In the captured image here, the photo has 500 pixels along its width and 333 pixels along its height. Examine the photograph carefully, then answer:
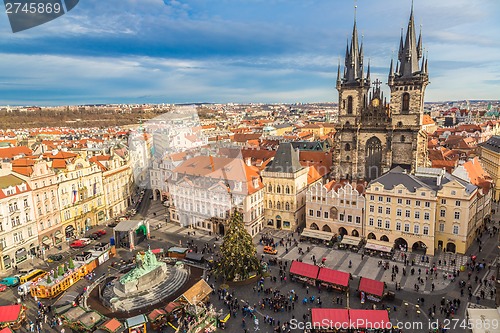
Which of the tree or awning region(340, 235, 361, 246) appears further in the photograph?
awning region(340, 235, 361, 246)

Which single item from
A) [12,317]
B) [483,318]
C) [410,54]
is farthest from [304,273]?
[410,54]

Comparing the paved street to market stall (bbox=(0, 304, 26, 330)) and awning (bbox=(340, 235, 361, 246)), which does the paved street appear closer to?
awning (bbox=(340, 235, 361, 246))

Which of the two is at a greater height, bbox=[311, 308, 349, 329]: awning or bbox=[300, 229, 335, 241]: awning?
bbox=[311, 308, 349, 329]: awning

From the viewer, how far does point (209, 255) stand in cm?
5491

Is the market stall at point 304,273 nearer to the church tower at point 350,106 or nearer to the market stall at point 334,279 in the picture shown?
the market stall at point 334,279

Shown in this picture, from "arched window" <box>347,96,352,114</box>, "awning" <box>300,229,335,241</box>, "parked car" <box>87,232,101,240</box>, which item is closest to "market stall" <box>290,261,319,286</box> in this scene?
"awning" <box>300,229,335,241</box>

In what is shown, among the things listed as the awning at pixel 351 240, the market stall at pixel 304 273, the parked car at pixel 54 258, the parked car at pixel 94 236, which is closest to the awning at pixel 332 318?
the market stall at pixel 304 273

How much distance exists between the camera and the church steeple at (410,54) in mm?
65062

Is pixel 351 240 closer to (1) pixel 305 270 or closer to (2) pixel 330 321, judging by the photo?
(1) pixel 305 270

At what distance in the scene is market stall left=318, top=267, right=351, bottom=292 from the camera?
4228cm

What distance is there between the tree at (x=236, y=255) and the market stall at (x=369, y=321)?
15.5m

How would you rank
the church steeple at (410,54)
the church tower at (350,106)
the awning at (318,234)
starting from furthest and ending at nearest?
1. the church tower at (350,106)
2. the church steeple at (410,54)
3. the awning at (318,234)

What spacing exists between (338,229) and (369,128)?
22.2 meters

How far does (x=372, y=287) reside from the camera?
132 feet
